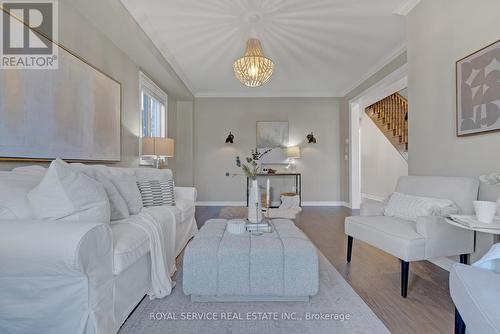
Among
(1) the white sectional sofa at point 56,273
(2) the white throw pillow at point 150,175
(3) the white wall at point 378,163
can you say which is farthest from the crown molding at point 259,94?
(1) the white sectional sofa at point 56,273

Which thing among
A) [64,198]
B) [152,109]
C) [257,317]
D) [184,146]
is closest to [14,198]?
[64,198]

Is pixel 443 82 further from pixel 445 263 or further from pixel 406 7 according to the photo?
pixel 445 263

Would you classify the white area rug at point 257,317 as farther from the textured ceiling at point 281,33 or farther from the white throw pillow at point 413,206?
the textured ceiling at point 281,33

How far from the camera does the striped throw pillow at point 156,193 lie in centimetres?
280

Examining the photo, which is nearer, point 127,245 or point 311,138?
point 127,245

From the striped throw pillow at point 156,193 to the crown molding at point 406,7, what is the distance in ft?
10.7

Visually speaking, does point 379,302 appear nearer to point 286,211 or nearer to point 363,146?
point 286,211

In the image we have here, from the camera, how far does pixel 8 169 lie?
1.98 meters

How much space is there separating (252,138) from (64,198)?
5.00 metres

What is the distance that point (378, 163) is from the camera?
→ 23.0 feet

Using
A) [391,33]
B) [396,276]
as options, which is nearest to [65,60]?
[396,276]

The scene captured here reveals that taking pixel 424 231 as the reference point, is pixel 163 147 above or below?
above

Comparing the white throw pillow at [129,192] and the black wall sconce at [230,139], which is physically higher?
the black wall sconce at [230,139]

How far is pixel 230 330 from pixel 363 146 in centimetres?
744
